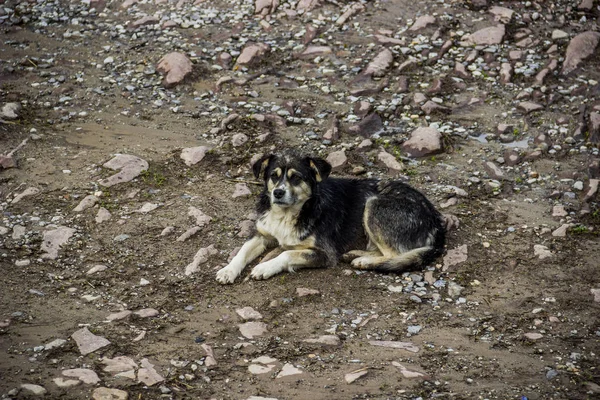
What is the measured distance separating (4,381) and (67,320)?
1081 mm

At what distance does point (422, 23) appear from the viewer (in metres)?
12.4

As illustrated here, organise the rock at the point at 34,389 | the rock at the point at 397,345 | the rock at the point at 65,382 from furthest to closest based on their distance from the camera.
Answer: the rock at the point at 397,345 → the rock at the point at 65,382 → the rock at the point at 34,389

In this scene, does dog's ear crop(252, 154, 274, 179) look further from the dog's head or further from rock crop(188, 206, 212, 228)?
rock crop(188, 206, 212, 228)

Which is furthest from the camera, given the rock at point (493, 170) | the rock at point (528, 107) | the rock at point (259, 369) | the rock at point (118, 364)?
the rock at point (528, 107)

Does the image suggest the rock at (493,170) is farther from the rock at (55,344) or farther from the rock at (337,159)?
the rock at (55,344)

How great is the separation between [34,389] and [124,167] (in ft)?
14.1

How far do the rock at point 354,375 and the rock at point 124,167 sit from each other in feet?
14.8

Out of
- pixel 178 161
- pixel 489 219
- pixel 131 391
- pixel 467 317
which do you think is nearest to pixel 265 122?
pixel 178 161

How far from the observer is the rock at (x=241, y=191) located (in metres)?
8.95

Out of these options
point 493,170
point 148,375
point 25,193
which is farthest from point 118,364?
point 493,170

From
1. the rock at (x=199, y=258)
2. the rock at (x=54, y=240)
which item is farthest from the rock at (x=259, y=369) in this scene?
the rock at (x=54, y=240)

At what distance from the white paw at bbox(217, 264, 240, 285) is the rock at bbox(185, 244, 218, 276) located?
1.06 feet

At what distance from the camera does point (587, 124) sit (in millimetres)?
10203

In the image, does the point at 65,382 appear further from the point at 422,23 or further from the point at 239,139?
the point at 422,23
